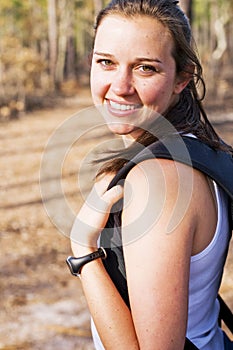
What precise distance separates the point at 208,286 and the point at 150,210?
13.8 inches

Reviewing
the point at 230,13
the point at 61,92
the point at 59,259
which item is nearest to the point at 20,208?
the point at 59,259

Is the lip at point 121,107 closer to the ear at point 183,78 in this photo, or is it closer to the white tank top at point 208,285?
the ear at point 183,78

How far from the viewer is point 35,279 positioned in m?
5.09

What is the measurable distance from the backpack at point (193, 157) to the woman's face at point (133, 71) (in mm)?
155

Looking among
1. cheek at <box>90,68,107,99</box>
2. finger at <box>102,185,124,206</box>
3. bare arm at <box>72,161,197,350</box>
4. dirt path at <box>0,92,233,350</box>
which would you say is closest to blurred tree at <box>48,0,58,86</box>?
dirt path at <box>0,92,233,350</box>

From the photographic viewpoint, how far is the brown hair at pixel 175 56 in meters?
1.30

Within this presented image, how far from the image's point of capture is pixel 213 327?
1.41 m

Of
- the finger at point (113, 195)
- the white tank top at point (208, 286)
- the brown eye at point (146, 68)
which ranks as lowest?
the white tank top at point (208, 286)

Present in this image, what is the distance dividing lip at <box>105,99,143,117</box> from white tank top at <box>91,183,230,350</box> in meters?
0.32

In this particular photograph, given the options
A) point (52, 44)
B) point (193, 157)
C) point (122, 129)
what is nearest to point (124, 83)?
point (122, 129)

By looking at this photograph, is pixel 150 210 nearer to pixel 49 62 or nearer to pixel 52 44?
pixel 52 44

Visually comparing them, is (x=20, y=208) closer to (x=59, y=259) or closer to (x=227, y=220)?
(x=59, y=259)

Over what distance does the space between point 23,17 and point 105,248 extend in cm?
3129

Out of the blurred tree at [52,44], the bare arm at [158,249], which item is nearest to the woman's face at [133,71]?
the bare arm at [158,249]
